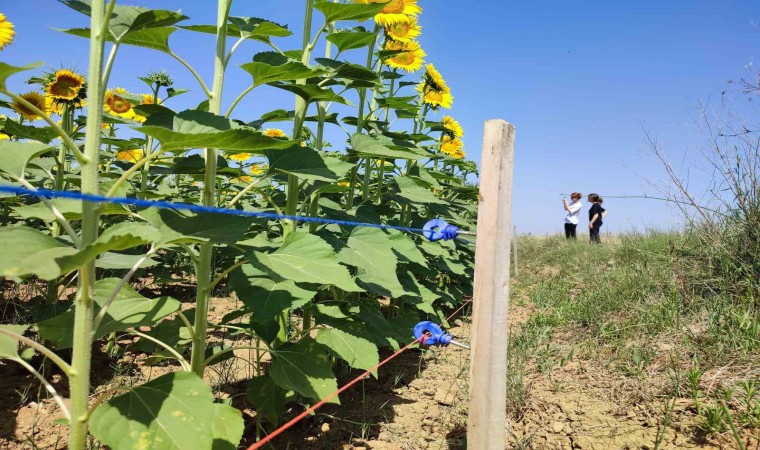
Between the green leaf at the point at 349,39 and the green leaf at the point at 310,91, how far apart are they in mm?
292

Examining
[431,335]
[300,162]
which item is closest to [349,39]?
[300,162]

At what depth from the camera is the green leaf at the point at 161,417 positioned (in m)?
1.10

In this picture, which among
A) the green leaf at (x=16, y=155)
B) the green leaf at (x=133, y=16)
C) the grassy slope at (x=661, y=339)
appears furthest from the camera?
the grassy slope at (x=661, y=339)

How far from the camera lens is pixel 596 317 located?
380cm

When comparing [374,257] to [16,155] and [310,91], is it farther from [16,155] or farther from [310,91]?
[16,155]

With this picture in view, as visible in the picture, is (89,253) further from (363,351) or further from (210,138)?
(363,351)

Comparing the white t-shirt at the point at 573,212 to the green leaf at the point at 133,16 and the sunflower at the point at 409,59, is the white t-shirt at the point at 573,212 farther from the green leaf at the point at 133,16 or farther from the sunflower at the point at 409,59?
the green leaf at the point at 133,16

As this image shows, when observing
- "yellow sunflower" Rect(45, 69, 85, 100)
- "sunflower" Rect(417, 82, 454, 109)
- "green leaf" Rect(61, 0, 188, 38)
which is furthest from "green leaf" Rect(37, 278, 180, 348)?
"sunflower" Rect(417, 82, 454, 109)

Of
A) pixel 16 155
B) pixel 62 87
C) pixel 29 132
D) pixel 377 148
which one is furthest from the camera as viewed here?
pixel 62 87

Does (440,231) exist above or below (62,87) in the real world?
below

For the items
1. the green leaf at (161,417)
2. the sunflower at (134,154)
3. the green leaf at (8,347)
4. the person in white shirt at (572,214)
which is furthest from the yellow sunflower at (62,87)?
the person in white shirt at (572,214)

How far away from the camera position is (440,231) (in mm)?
2035

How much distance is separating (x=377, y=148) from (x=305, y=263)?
913 mm

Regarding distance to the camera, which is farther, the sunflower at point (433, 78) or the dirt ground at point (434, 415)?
the sunflower at point (433, 78)
